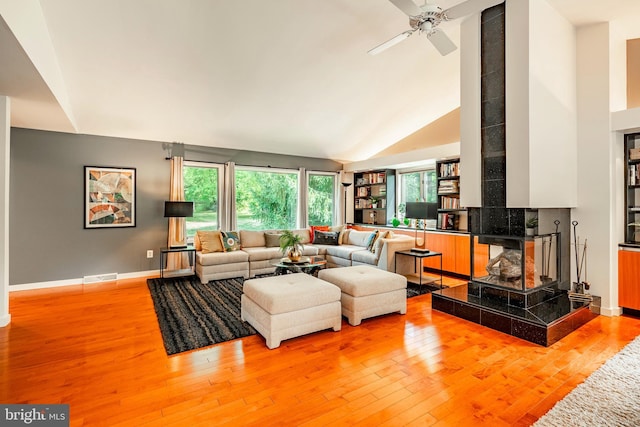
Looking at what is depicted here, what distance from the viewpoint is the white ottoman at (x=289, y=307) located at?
2.84m

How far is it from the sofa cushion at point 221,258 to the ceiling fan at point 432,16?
3750 mm

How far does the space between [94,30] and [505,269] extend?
5.15m

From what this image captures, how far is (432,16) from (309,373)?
10.8ft

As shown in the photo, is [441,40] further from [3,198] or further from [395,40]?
[3,198]

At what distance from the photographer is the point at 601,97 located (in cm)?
367

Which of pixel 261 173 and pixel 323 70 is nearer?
pixel 323 70

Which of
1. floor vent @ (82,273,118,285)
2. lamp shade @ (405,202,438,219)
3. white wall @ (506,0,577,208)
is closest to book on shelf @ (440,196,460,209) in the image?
lamp shade @ (405,202,438,219)

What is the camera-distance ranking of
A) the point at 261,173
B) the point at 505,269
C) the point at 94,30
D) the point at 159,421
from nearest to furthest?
the point at 159,421
the point at 94,30
the point at 505,269
the point at 261,173

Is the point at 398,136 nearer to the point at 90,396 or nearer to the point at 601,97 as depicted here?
the point at 601,97

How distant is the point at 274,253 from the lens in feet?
18.9

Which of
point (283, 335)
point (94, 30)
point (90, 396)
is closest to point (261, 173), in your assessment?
point (94, 30)

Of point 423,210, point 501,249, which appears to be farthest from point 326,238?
point 501,249

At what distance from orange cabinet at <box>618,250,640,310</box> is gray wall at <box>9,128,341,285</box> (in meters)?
6.70
